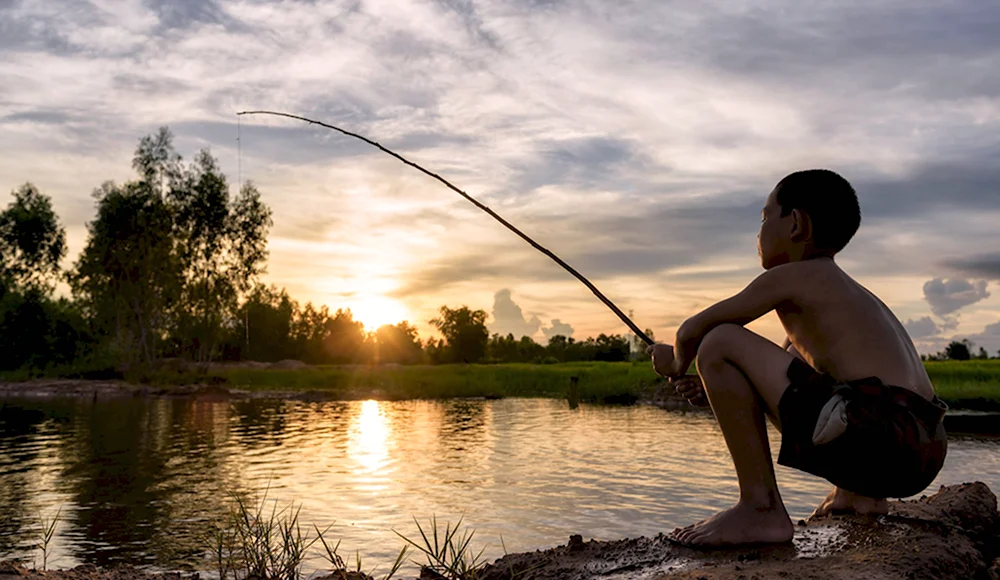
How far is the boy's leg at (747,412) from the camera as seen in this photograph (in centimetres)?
322

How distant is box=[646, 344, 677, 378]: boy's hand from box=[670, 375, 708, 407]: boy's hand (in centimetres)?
12

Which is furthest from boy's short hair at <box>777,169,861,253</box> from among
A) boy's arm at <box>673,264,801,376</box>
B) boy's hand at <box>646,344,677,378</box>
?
boy's hand at <box>646,344,677,378</box>

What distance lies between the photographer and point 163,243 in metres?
36.8

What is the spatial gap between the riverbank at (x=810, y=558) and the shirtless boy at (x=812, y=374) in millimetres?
193

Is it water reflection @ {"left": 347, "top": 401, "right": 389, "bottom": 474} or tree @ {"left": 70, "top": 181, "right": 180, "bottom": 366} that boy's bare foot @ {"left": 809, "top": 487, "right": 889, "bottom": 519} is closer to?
water reflection @ {"left": 347, "top": 401, "right": 389, "bottom": 474}

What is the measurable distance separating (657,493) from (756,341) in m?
5.33

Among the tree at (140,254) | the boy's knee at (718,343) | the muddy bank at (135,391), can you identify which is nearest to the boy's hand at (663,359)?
the boy's knee at (718,343)

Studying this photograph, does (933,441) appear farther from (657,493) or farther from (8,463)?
(8,463)

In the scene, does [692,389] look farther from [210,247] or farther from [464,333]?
[464,333]

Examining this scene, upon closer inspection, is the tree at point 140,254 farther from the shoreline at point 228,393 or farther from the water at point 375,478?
the water at point 375,478

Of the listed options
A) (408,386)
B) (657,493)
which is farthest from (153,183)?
(657,493)

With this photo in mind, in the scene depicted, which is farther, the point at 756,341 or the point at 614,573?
the point at 614,573

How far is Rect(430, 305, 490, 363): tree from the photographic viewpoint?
75.4 meters

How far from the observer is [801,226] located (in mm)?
3357
